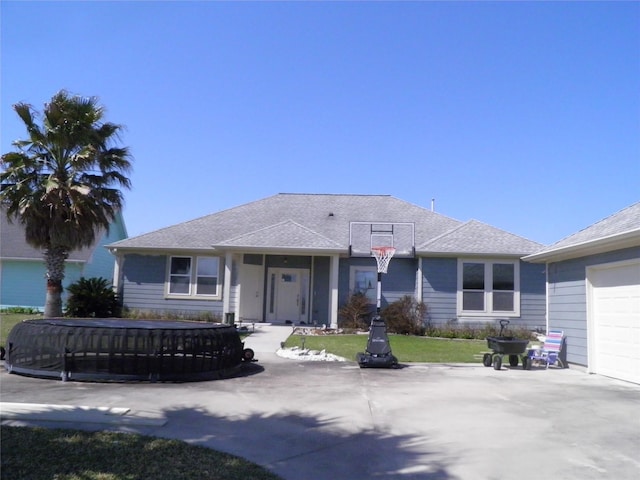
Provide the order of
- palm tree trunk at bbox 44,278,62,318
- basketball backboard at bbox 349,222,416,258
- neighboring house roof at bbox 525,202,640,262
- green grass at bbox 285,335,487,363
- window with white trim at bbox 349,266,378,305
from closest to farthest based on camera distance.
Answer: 1. neighboring house roof at bbox 525,202,640,262
2. green grass at bbox 285,335,487,363
3. palm tree trunk at bbox 44,278,62,318
4. window with white trim at bbox 349,266,378,305
5. basketball backboard at bbox 349,222,416,258

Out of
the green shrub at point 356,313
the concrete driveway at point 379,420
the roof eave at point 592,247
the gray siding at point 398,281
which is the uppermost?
the roof eave at point 592,247

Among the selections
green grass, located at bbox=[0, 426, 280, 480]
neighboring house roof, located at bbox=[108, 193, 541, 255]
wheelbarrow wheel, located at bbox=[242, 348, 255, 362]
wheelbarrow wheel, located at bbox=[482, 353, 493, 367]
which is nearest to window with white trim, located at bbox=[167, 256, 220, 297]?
neighboring house roof, located at bbox=[108, 193, 541, 255]

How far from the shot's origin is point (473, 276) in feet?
71.0

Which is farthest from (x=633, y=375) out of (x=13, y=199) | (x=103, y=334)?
(x=13, y=199)

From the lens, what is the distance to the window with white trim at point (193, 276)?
75.9 feet

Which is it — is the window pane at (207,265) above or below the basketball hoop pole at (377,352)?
above

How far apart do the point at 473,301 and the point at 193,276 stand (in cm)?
1143

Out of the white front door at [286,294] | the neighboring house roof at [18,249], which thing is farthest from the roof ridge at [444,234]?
the neighboring house roof at [18,249]

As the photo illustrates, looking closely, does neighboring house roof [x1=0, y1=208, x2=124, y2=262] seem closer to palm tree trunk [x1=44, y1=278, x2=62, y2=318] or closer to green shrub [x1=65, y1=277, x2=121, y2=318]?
green shrub [x1=65, y1=277, x2=121, y2=318]

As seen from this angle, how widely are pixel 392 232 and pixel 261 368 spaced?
1245cm

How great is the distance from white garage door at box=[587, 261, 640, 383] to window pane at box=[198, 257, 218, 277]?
585 inches

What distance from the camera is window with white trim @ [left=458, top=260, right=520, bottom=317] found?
843 inches

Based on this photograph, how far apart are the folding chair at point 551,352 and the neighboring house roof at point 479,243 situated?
7154 millimetres

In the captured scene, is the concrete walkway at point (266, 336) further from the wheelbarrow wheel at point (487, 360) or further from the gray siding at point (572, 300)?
the gray siding at point (572, 300)
